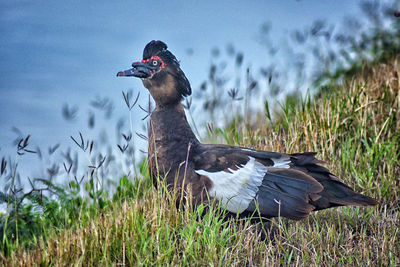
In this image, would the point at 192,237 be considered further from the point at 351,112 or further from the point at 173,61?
the point at 351,112

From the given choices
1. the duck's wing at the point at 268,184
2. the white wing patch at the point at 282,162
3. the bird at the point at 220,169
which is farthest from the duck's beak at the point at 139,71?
the white wing patch at the point at 282,162

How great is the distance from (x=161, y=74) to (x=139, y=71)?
219mm

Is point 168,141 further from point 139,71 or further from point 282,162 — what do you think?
point 282,162

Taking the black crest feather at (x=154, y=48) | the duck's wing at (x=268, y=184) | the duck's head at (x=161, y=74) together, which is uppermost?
the black crest feather at (x=154, y=48)

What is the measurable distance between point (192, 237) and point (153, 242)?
0.31 meters

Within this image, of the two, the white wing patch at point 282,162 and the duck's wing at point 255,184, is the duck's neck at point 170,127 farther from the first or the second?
the white wing patch at point 282,162

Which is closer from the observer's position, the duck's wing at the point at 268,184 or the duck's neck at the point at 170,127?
the duck's wing at the point at 268,184

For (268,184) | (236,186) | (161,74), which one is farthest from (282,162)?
(161,74)

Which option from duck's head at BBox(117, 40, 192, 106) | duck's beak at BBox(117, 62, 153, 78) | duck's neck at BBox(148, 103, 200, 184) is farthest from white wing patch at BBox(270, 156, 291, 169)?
duck's beak at BBox(117, 62, 153, 78)

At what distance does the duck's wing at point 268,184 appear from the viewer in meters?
3.81

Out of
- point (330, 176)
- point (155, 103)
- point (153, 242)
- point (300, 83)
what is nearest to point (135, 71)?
point (155, 103)

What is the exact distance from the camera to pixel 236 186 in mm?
3895

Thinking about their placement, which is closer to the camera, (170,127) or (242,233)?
(242,233)

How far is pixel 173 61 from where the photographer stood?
4.22 m
